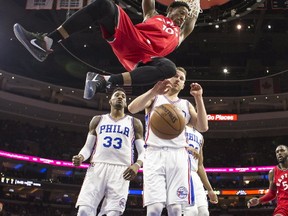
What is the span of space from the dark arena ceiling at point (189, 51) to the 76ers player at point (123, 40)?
18029mm

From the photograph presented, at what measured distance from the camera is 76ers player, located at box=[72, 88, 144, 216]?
16.3ft

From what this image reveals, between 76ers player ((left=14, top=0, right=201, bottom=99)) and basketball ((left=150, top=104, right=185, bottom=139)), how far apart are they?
639 millimetres

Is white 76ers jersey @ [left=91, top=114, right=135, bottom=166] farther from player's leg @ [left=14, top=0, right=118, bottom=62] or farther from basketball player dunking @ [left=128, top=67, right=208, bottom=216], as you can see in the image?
player's leg @ [left=14, top=0, right=118, bottom=62]

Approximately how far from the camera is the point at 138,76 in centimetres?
389

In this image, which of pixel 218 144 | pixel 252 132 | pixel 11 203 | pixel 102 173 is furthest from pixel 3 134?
pixel 102 173

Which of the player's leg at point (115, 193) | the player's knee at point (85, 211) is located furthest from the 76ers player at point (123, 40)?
the player's knee at point (85, 211)

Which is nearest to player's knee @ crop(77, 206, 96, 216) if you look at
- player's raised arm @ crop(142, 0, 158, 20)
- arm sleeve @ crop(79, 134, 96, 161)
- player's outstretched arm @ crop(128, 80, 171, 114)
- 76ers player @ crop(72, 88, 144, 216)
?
76ers player @ crop(72, 88, 144, 216)

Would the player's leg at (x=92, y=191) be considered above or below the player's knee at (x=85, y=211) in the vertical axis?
above

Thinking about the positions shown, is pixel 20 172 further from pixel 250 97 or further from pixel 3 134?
pixel 250 97

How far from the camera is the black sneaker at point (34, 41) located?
379cm

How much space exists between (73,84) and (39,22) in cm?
486

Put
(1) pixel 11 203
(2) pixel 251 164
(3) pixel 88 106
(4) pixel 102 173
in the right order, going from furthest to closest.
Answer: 1. (3) pixel 88 106
2. (2) pixel 251 164
3. (1) pixel 11 203
4. (4) pixel 102 173

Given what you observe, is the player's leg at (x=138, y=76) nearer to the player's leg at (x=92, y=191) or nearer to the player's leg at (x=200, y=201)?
the player's leg at (x=92, y=191)

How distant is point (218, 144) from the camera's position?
92.1ft
